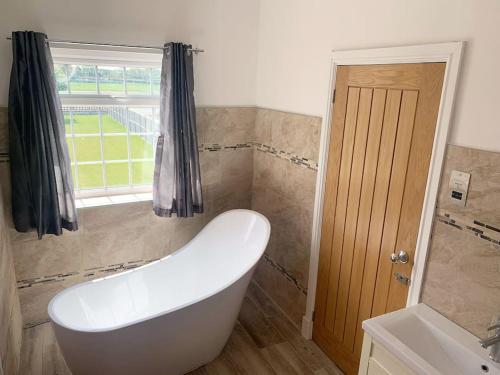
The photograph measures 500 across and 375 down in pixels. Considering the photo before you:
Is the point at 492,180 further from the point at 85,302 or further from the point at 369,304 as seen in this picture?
the point at 85,302

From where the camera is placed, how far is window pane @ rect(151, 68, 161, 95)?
2.99m

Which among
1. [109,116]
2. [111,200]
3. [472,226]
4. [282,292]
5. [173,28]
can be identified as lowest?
[282,292]

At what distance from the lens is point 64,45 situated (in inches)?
99.4

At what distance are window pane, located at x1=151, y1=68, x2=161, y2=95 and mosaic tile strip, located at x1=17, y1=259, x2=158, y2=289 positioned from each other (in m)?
1.43

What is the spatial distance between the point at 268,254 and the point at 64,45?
228cm

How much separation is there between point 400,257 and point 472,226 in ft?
1.44

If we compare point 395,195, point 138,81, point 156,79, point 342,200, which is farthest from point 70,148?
point 395,195

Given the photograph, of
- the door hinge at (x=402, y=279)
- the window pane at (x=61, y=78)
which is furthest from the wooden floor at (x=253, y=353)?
the window pane at (x=61, y=78)

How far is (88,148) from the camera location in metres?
2.91

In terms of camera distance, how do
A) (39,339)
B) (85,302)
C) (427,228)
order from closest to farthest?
(427,228) → (85,302) → (39,339)

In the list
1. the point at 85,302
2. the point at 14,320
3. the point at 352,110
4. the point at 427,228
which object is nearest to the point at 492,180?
the point at 427,228

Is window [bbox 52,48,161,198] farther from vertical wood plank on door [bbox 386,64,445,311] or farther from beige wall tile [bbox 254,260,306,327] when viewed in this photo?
vertical wood plank on door [bbox 386,64,445,311]

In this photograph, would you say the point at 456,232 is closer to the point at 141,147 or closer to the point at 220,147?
the point at 220,147

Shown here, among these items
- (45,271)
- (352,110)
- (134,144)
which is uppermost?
(352,110)
